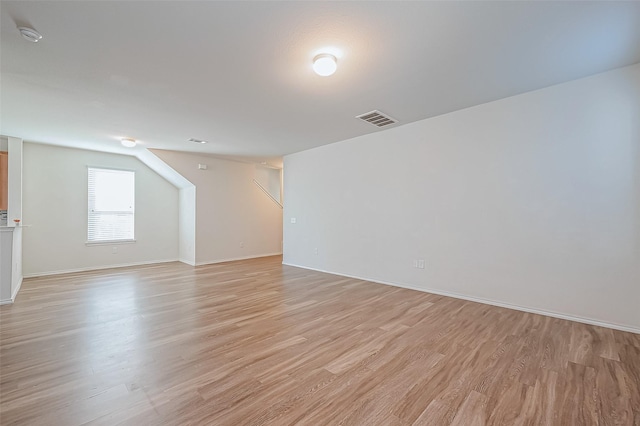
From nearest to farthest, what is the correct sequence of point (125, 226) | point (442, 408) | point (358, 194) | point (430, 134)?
point (442, 408) → point (430, 134) → point (358, 194) → point (125, 226)

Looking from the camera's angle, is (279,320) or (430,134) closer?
(279,320)

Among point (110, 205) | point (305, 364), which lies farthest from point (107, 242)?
point (305, 364)

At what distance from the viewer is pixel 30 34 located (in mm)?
2080

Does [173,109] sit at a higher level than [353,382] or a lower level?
higher

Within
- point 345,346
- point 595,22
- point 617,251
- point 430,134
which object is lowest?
point 345,346

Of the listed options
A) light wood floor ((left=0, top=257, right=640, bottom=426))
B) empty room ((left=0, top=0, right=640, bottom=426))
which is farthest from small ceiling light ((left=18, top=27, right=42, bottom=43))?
light wood floor ((left=0, top=257, right=640, bottom=426))

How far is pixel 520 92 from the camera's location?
3301mm

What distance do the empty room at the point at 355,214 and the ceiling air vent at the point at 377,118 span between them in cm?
6

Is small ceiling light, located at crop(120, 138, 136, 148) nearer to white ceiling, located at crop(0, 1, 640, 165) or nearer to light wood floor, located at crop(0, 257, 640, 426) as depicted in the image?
white ceiling, located at crop(0, 1, 640, 165)

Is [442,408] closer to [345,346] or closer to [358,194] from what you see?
[345,346]

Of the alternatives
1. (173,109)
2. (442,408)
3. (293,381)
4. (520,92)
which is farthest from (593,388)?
(173,109)

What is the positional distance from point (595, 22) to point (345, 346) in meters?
3.31

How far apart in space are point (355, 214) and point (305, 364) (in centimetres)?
334


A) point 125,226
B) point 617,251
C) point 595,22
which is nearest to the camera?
point 595,22
